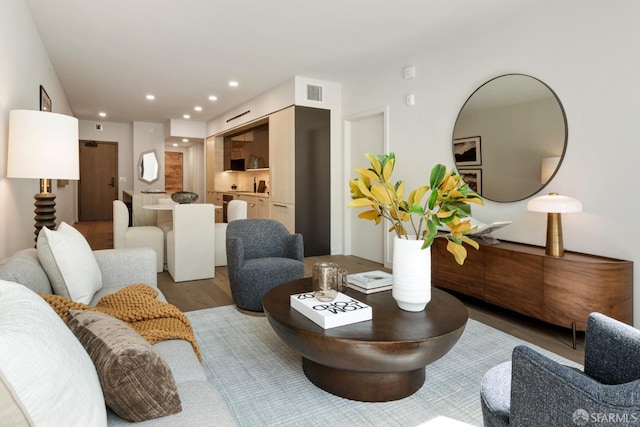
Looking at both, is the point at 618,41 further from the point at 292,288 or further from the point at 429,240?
the point at 292,288

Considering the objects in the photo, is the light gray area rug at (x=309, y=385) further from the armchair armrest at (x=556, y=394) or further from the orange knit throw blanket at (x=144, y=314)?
the armchair armrest at (x=556, y=394)

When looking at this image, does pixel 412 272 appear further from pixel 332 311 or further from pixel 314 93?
pixel 314 93

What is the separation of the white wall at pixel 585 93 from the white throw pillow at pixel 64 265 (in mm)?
3272

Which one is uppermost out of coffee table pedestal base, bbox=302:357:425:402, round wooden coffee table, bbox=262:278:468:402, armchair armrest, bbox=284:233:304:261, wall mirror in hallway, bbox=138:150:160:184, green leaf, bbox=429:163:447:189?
wall mirror in hallway, bbox=138:150:160:184

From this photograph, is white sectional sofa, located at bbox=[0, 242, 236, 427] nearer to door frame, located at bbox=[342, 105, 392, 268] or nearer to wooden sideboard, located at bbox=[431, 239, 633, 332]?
wooden sideboard, located at bbox=[431, 239, 633, 332]

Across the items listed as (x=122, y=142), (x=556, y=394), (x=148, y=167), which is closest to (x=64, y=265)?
(x=556, y=394)

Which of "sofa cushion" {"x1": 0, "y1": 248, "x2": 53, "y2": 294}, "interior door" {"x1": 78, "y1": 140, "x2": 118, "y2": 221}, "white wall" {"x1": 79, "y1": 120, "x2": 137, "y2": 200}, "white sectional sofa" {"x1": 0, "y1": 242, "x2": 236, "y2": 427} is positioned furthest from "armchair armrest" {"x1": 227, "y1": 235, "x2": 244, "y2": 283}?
"interior door" {"x1": 78, "y1": 140, "x2": 118, "y2": 221}

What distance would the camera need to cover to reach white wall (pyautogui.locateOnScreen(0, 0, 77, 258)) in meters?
2.52

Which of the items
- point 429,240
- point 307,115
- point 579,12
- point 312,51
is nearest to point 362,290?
point 429,240

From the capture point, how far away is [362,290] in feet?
7.41

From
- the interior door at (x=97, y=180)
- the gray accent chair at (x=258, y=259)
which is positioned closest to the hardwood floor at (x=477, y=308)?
the gray accent chair at (x=258, y=259)

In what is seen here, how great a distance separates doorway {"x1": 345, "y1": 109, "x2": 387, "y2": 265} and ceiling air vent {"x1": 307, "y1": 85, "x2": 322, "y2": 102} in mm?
535

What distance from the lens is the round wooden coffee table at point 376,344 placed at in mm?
1594

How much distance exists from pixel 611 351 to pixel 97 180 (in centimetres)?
1099
